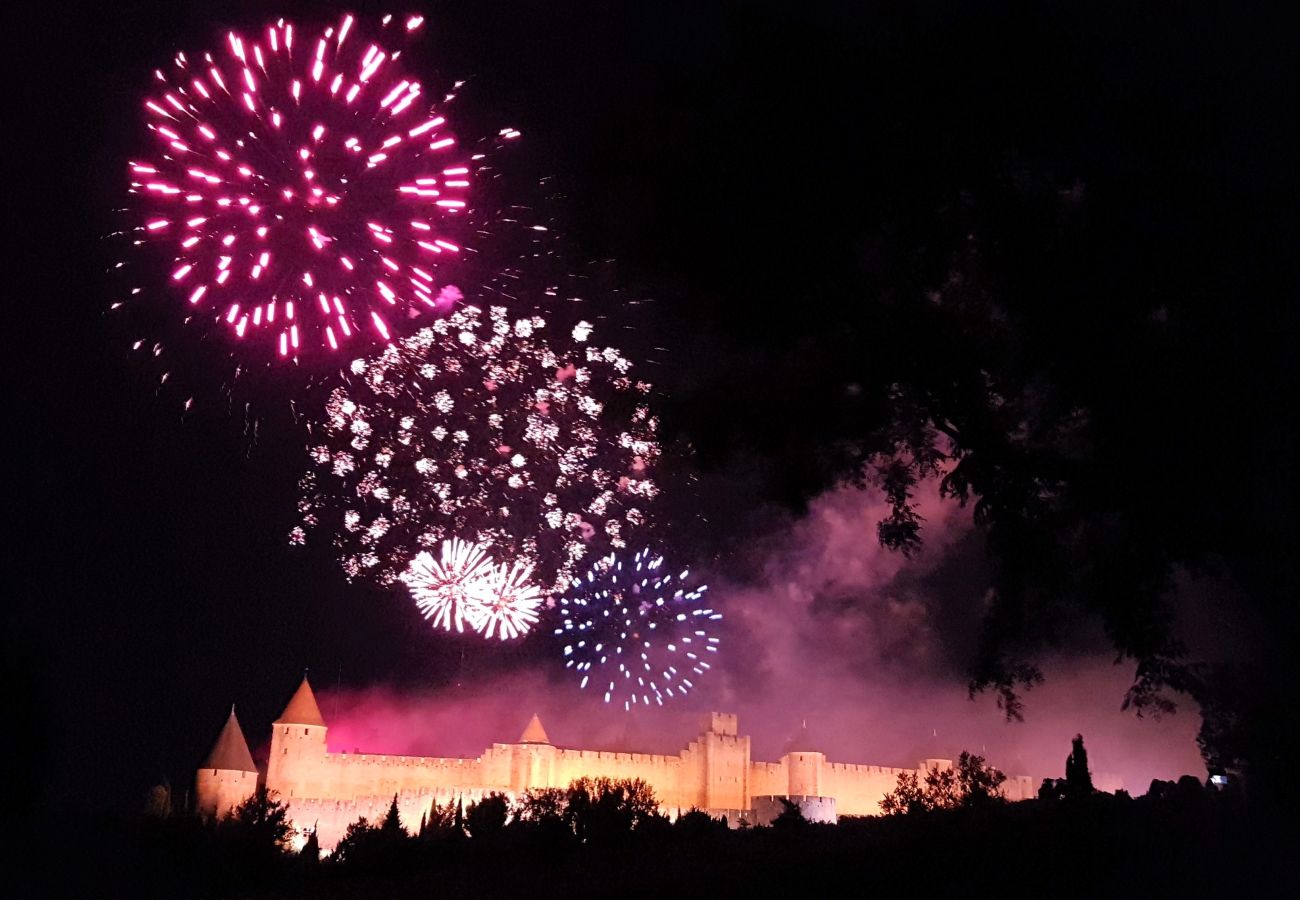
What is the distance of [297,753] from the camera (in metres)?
51.3

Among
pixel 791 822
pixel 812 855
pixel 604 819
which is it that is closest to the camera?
pixel 812 855

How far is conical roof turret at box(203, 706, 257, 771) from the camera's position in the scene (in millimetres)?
49812

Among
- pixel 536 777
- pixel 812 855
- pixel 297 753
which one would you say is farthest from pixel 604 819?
pixel 536 777

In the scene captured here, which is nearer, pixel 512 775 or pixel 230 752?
pixel 230 752

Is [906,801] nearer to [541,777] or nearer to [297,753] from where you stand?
[541,777]

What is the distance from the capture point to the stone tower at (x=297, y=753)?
166 feet

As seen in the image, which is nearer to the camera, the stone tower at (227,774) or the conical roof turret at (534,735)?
the stone tower at (227,774)

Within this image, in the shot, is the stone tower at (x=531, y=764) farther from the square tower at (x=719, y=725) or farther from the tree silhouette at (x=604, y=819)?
the tree silhouette at (x=604, y=819)

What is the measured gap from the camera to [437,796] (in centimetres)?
5050

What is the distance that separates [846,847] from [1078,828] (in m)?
3.07

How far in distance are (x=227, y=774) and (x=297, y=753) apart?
3.08 meters

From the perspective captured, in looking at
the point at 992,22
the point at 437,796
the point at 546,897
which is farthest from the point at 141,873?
the point at 437,796

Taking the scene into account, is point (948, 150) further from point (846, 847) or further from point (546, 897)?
point (546, 897)

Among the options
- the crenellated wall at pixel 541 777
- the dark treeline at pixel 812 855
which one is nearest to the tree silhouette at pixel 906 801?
the dark treeline at pixel 812 855
